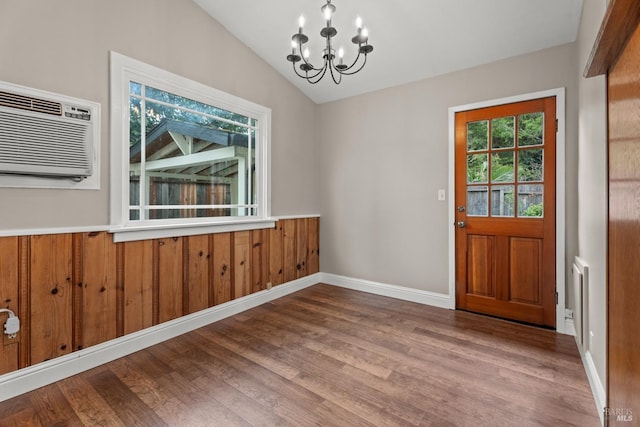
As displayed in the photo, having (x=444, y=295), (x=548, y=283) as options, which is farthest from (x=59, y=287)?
(x=548, y=283)

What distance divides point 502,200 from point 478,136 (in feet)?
2.19

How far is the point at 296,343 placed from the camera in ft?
7.93

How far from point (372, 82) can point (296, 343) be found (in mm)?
2873

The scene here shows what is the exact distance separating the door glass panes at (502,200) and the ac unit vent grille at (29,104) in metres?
3.50

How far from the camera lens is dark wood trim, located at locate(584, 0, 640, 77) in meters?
1.00

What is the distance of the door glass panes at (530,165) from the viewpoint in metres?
2.66

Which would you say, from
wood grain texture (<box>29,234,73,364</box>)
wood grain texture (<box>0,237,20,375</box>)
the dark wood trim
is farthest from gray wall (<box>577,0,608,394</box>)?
wood grain texture (<box>0,237,20,375</box>)

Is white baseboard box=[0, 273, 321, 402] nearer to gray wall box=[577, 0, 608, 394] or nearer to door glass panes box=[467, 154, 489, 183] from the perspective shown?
door glass panes box=[467, 154, 489, 183]

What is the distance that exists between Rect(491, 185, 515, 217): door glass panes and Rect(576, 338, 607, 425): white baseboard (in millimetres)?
1221

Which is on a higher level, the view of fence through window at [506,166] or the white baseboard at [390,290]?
the view of fence through window at [506,166]

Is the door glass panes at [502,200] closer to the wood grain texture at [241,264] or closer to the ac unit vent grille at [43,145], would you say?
the wood grain texture at [241,264]

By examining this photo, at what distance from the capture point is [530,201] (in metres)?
2.70

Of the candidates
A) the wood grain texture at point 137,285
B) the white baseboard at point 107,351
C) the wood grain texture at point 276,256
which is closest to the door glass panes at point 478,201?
the wood grain texture at point 276,256

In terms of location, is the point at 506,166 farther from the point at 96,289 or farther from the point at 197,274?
the point at 96,289
